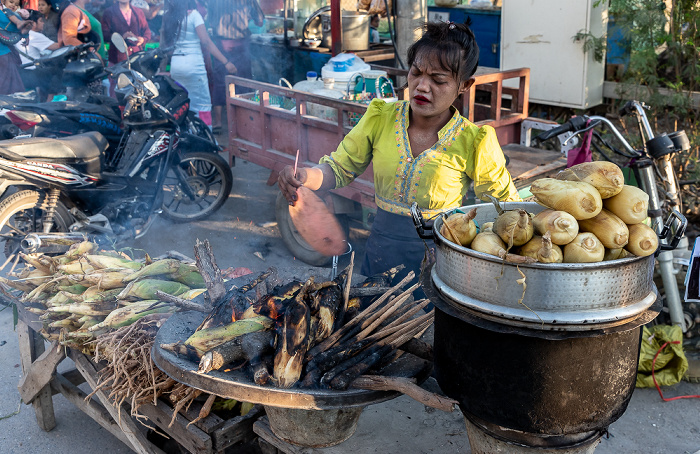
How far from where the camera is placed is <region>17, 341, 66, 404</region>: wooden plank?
3.08m

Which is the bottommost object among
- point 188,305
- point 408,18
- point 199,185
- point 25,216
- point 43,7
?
point 199,185

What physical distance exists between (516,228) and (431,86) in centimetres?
102

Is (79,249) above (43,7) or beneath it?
beneath

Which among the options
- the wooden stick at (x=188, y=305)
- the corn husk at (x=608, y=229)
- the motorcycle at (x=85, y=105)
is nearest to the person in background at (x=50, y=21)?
the motorcycle at (x=85, y=105)

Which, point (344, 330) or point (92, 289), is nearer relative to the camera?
point (344, 330)

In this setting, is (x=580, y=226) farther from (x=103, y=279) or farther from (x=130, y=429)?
(x=103, y=279)

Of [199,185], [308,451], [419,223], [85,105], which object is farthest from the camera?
[199,185]

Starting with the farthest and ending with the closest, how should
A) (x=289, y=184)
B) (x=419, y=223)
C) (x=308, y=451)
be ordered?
(x=289, y=184) → (x=308, y=451) → (x=419, y=223)

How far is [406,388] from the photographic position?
176 cm

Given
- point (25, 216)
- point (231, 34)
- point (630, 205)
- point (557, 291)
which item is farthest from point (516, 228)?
point (231, 34)

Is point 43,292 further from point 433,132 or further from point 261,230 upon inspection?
point 261,230

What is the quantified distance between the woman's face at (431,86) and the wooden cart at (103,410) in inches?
53.3

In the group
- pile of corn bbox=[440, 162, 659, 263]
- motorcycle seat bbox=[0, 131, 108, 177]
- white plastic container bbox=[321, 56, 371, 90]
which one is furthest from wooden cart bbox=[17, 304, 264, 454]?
white plastic container bbox=[321, 56, 371, 90]

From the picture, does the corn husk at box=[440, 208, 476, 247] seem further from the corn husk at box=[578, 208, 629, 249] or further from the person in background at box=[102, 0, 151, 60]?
the person in background at box=[102, 0, 151, 60]
